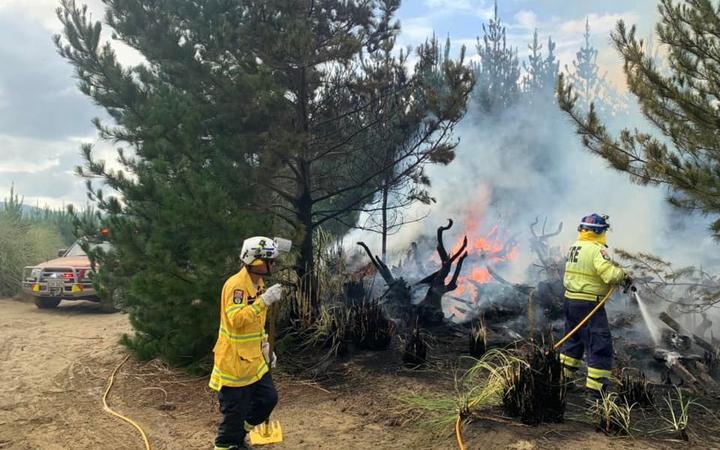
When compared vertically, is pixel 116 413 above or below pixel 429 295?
below

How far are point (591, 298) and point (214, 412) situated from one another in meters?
3.98

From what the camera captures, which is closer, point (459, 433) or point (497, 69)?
point (459, 433)

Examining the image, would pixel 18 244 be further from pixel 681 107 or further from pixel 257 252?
pixel 681 107

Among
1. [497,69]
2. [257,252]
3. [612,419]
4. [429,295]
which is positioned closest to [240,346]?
[257,252]

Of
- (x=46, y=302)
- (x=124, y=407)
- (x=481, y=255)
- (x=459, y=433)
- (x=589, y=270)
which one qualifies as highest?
(x=481, y=255)

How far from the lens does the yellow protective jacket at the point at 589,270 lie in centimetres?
516

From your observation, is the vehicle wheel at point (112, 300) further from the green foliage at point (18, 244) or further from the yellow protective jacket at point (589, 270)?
the green foliage at point (18, 244)

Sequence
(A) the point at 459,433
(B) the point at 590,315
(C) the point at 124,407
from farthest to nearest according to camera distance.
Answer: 1. (C) the point at 124,407
2. (B) the point at 590,315
3. (A) the point at 459,433

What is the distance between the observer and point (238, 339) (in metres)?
4.09

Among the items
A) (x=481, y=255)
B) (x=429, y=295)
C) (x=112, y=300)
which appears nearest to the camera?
(x=112, y=300)

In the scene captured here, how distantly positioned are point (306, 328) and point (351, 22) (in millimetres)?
4491

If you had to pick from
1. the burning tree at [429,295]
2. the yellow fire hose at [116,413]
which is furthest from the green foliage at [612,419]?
the yellow fire hose at [116,413]

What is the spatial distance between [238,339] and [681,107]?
4803 mm

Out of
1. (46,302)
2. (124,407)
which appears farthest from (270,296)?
(46,302)
